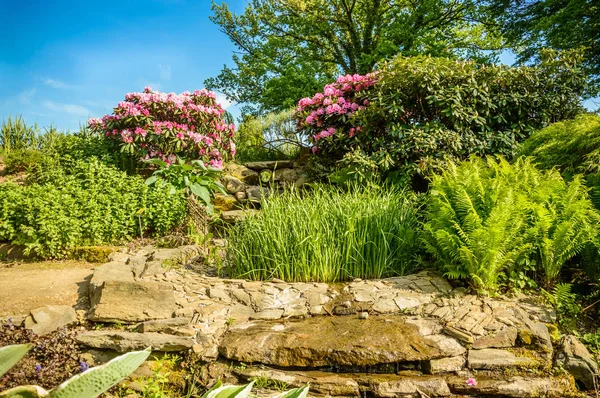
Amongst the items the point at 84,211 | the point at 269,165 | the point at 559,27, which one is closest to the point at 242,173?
the point at 269,165

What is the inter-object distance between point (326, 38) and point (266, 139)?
7456 mm

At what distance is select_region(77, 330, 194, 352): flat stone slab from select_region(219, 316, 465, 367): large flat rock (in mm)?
323

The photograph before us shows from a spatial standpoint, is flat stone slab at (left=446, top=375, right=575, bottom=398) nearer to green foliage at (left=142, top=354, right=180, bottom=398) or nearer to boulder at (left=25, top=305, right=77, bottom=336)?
green foliage at (left=142, top=354, right=180, bottom=398)

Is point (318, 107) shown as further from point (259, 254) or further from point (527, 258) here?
point (527, 258)

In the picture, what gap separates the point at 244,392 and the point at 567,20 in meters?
13.3

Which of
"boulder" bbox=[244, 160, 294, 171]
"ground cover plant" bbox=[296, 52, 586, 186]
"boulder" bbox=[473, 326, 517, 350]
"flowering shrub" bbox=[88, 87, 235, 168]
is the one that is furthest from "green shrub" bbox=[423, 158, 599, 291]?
"flowering shrub" bbox=[88, 87, 235, 168]

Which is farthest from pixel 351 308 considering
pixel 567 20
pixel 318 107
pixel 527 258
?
pixel 567 20

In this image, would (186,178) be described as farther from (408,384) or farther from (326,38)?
(326,38)

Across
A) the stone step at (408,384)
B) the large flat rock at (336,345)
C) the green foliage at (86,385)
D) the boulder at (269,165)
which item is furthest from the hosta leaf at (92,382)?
the boulder at (269,165)

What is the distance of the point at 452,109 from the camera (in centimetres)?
612

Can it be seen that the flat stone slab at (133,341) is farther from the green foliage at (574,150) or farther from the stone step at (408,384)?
the green foliage at (574,150)

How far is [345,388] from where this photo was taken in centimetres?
282

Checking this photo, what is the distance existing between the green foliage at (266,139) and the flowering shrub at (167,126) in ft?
4.88

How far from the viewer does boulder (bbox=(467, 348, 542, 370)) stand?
3.02 metres
